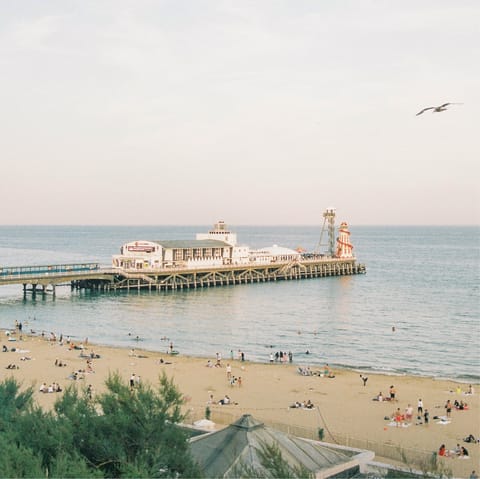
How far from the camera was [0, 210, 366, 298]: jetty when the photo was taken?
71.3 metres

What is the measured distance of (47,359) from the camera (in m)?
39.6

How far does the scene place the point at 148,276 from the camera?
249 ft

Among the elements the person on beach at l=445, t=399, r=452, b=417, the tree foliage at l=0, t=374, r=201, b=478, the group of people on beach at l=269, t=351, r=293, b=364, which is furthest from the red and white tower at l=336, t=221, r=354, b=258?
the tree foliage at l=0, t=374, r=201, b=478

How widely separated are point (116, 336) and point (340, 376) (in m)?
19.1

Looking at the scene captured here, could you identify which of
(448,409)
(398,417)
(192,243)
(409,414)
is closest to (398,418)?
(398,417)

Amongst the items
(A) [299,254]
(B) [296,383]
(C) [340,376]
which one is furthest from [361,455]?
(A) [299,254]

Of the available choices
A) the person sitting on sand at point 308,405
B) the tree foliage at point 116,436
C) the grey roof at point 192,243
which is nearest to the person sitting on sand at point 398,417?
the person sitting on sand at point 308,405

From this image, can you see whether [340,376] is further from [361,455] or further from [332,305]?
[332,305]

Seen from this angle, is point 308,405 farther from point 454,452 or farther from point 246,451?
point 246,451

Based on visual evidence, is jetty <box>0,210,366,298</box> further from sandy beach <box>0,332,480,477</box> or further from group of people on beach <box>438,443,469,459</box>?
group of people on beach <box>438,443,469,459</box>

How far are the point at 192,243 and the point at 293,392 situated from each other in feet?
168

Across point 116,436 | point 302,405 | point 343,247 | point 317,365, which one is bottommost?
point 317,365

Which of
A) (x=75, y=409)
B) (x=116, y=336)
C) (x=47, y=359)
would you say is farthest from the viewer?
(x=116, y=336)

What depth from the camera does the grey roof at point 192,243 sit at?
79988 millimetres
